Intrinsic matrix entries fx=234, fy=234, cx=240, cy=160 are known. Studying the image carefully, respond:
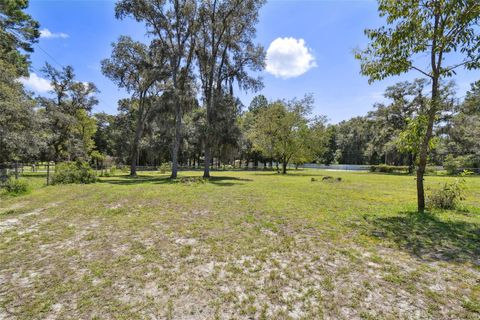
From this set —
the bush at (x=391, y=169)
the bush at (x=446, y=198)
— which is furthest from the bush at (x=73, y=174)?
the bush at (x=391, y=169)

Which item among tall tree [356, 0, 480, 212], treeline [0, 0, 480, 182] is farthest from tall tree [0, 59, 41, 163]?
tall tree [356, 0, 480, 212]

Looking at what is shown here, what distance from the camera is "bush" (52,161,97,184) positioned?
13383 millimetres

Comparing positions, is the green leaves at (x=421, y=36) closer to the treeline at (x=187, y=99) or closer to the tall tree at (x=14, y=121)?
the treeline at (x=187, y=99)

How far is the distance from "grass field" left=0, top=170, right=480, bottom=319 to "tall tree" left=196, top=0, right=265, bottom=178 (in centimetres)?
1321

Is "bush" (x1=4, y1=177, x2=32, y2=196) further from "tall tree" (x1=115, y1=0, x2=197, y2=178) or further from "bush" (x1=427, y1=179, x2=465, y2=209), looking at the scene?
"bush" (x1=427, y1=179, x2=465, y2=209)

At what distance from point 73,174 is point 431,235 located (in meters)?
16.6

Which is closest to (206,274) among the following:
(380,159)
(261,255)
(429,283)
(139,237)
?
(261,255)

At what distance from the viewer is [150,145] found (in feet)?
119

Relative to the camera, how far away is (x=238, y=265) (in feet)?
11.3

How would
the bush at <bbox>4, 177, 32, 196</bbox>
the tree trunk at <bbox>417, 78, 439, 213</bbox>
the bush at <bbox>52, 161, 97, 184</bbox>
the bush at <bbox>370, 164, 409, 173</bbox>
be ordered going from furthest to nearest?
the bush at <bbox>370, 164, 409, 173</bbox> < the bush at <bbox>52, 161, 97, 184</bbox> < the bush at <bbox>4, 177, 32, 196</bbox> < the tree trunk at <bbox>417, 78, 439, 213</bbox>

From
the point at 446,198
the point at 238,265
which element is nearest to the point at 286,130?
the point at 446,198

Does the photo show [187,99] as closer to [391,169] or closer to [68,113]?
[68,113]

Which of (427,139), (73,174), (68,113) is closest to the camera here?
(427,139)

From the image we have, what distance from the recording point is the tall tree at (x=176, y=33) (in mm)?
16062
